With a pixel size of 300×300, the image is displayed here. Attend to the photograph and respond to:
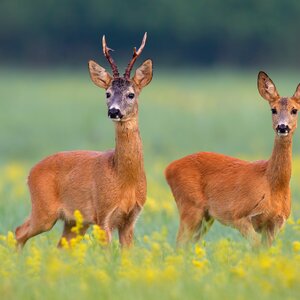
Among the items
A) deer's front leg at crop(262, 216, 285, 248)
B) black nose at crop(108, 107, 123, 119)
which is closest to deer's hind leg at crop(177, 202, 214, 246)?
deer's front leg at crop(262, 216, 285, 248)

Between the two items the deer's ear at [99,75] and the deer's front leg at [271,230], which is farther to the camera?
the deer's ear at [99,75]

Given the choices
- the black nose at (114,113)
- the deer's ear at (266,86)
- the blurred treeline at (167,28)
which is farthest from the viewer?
the blurred treeline at (167,28)

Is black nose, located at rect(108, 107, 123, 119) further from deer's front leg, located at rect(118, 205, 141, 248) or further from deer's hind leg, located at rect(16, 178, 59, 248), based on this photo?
deer's hind leg, located at rect(16, 178, 59, 248)

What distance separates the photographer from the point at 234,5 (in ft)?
207

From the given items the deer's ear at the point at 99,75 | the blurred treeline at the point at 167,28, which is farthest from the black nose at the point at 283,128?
the blurred treeline at the point at 167,28

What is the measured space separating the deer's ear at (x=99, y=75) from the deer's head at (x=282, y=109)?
1.36 metres

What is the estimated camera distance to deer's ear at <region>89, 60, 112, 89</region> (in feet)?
32.4

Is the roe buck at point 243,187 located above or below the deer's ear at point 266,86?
below

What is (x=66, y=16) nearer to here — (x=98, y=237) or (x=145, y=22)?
(x=145, y=22)

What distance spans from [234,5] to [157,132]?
39.7 m

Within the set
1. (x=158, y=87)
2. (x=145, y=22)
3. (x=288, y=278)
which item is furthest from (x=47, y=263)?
(x=145, y=22)

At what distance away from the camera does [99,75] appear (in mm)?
9953

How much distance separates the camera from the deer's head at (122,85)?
9383 millimetres

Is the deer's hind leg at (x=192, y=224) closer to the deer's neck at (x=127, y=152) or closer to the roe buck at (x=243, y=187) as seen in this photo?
the roe buck at (x=243, y=187)
